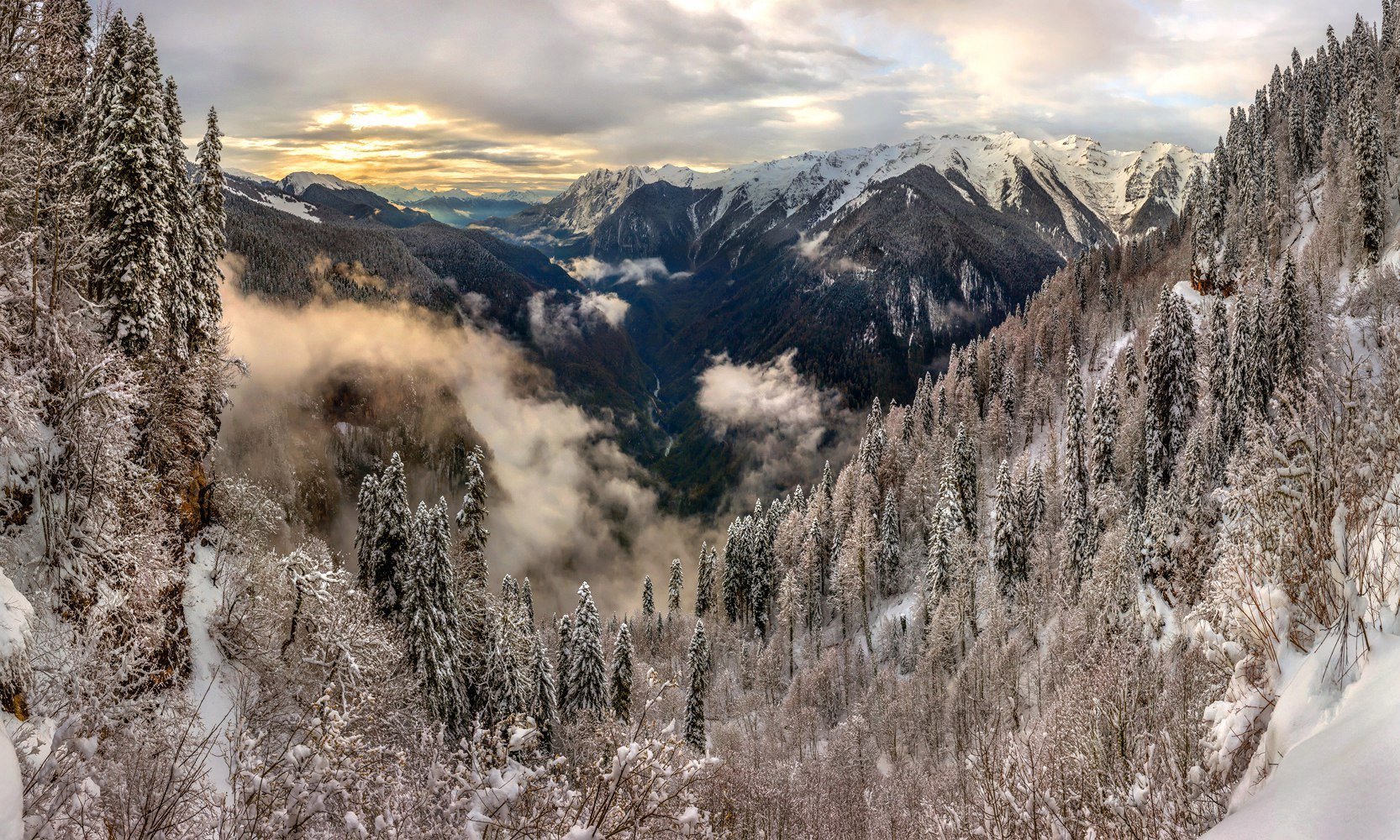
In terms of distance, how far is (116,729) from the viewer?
47.3 ft

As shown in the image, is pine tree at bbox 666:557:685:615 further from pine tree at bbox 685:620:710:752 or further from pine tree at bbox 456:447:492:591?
pine tree at bbox 456:447:492:591

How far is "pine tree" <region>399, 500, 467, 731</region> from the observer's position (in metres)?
30.7

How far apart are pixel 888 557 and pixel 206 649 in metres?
75.5

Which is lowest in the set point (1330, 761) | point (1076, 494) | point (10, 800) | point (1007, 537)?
point (1007, 537)

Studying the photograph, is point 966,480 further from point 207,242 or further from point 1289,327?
point 207,242

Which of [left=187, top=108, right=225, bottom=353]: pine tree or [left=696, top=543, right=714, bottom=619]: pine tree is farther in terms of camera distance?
[left=696, top=543, right=714, bottom=619]: pine tree

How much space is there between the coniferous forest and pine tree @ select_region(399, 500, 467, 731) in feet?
0.66

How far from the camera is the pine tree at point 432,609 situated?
30.7 metres

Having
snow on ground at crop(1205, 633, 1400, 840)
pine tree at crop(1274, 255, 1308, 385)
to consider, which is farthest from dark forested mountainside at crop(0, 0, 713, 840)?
pine tree at crop(1274, 255, 1308, 385)

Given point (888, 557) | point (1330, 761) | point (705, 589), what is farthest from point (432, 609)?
point (705, 589)

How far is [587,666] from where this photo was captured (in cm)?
4056

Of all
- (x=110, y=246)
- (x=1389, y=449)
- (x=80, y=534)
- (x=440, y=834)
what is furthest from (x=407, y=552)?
(x=1389, y=449)

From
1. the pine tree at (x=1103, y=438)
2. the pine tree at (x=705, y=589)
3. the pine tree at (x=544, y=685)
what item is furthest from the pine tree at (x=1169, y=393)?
the pine tree at (x=544, y=685)

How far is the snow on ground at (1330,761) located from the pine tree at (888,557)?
261ft
